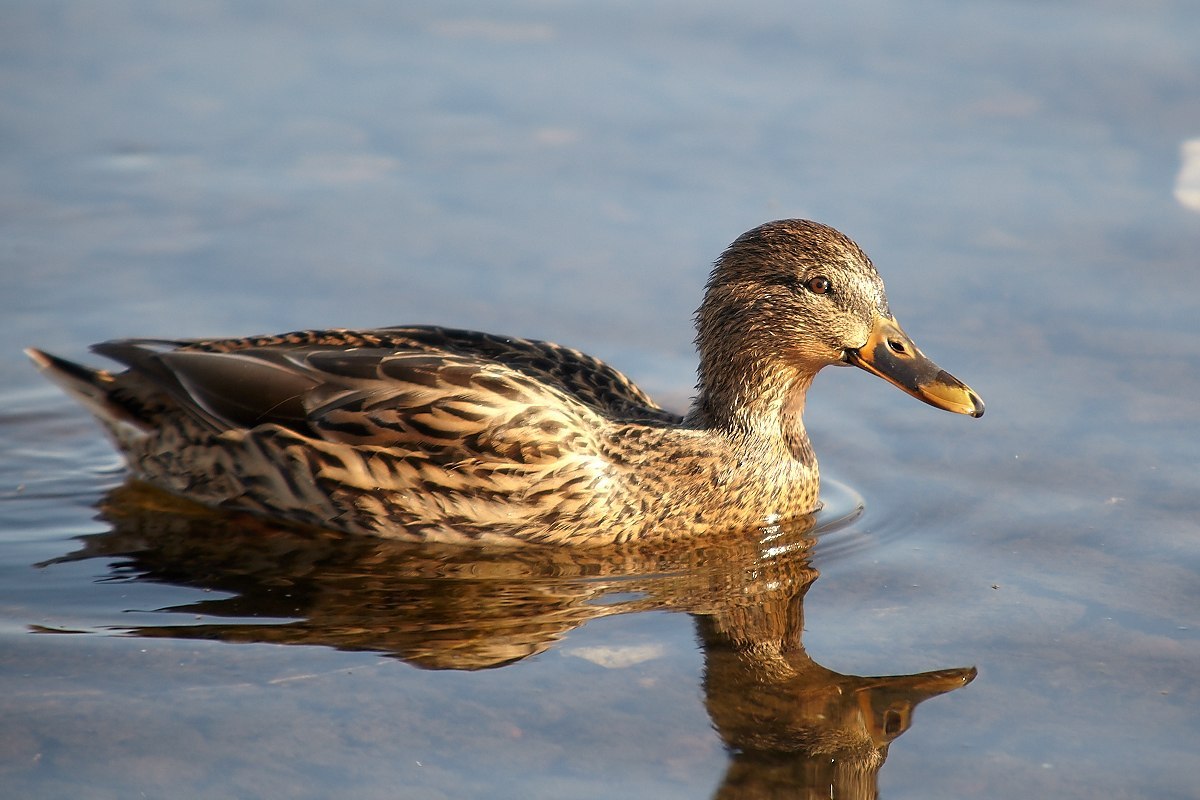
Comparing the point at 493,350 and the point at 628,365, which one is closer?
the point at 493,350

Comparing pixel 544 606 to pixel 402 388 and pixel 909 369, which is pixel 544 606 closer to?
pixel 402 388

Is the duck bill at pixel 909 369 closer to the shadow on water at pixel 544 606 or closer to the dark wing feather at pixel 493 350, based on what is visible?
the shadow on water at pixel 544 606

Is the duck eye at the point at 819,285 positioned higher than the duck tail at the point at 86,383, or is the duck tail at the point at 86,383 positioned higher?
the duck eye at the point at 819,285

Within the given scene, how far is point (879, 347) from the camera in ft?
27.9

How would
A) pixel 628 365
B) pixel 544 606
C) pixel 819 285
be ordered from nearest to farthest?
pixel 544 606 → pixel 819 285 → pixel 628 365

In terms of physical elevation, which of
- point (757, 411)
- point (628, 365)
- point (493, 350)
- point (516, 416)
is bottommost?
point (516, 416)

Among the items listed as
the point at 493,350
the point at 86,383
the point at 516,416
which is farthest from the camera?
the point at 86,383

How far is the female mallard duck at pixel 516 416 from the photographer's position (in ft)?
27.6

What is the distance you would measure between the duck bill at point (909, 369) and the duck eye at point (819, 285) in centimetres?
28

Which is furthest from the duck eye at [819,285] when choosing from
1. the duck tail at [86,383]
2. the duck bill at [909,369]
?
the duck tail at [86,383]

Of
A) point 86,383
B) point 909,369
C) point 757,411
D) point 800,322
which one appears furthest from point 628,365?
point 86,383

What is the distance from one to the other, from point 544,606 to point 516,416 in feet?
3.50

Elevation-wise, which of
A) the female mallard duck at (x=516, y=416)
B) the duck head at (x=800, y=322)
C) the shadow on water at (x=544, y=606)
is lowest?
the shadow on water at (x=544, y=606)

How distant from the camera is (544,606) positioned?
7.77 m
